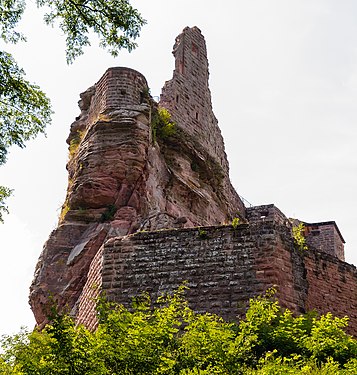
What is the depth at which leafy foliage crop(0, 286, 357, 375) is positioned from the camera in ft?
30.1

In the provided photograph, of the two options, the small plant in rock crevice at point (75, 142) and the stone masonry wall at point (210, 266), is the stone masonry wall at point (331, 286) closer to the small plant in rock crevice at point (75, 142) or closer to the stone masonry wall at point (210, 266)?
the stone masonry wall at point (210, 266)

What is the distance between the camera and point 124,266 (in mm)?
13984

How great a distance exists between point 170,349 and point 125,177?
9.67 meters

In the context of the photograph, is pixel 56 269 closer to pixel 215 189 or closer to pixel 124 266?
pixel 124 266

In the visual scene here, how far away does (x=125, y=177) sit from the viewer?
19.0 m

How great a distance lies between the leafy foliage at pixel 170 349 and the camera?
30.1 feet

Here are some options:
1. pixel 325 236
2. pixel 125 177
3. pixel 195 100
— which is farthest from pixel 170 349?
pixel 325 236

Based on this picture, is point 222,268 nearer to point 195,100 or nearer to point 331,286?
point 331,286

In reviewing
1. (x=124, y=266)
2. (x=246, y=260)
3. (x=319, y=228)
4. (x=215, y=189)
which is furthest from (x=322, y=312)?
(x=319, y=228)

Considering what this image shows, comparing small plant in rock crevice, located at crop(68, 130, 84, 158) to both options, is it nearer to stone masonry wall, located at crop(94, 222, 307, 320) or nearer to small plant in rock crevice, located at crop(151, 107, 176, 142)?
small plant in rock crevice, located at crop(151, 107, 176, 142)

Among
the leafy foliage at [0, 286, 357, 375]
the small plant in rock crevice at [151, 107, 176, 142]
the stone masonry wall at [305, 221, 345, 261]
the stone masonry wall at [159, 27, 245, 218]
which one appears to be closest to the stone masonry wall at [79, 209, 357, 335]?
the leafy foliage at [0, 286, 357, 375]

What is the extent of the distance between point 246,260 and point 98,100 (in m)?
9.91

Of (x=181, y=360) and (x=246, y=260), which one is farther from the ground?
(x=246, y=260)

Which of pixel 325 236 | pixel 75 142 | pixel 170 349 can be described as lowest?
pixel 170 349
